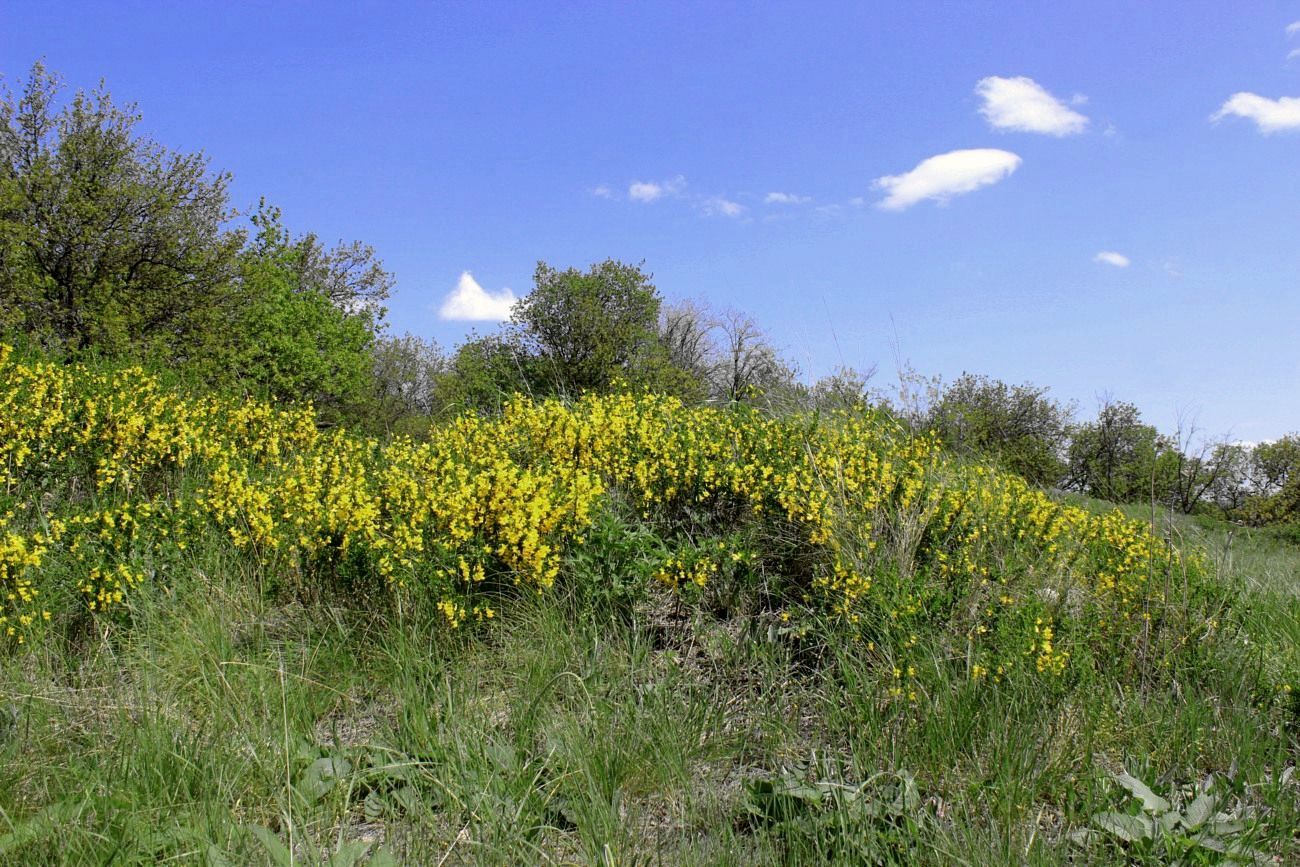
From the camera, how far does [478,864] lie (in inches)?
83.9

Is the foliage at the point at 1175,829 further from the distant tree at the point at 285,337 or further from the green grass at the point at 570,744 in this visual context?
the distant tree at the point at 285,337

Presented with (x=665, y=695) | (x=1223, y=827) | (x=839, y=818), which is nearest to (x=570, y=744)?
(x=665, y=695)

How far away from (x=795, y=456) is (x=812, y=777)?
2.04m

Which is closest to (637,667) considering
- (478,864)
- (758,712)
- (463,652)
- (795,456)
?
(758,712)

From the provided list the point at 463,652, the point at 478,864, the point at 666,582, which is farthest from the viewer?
the point at 666,582

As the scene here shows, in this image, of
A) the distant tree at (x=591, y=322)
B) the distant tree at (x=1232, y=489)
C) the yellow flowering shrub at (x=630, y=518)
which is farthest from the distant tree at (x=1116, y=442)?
the yellow flowering shrub at (x=630, y=518)

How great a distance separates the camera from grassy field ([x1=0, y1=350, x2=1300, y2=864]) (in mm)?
2293

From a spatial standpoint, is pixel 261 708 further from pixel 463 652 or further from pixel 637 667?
pixel 637 667

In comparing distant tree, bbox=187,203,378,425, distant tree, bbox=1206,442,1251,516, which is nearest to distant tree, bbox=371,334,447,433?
distant tree, bbox=187,203,378,425

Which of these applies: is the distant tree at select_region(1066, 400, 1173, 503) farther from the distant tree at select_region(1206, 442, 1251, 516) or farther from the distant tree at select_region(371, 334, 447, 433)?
the distant tree at select_region(371, 334, 447, 433)

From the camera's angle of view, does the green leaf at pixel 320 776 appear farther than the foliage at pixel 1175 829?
Yes

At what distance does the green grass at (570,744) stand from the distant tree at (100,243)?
355 inches

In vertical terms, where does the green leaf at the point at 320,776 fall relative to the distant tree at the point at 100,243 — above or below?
below

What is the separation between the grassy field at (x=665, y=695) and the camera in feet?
7.52
